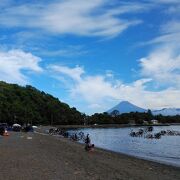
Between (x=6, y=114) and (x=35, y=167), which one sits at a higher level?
(x=6, y=114)

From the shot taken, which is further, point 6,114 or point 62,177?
point 6,114

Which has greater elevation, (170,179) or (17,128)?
(17,128)

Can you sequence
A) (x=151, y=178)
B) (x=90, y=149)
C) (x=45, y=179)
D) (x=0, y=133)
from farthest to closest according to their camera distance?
1. (x=0, y=133)
2. (x=90, y=149)
3. (x=151, y=178)
4. (x=45, y=179)

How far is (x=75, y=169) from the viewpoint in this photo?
83.9ft

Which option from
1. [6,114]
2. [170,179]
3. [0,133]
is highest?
[6,114]

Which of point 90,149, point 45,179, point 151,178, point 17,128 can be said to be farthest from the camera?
point 17,128

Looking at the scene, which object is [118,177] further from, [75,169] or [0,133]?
[0,133]

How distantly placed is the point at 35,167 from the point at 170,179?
25.8 feet

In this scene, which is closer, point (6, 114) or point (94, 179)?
point (94, 179)

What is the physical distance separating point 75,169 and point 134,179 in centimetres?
429

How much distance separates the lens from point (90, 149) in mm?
49344

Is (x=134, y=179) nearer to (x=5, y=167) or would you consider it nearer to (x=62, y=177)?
(x=62, y=177)

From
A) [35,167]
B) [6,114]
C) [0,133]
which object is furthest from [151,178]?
[6,114]

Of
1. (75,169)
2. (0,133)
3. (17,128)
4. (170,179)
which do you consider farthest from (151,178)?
(17,128)
